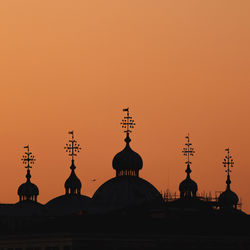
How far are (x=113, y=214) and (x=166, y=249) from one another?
9.80 metres

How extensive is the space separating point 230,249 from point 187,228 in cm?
647

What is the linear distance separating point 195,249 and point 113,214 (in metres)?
12.1

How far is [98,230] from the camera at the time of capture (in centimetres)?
19050

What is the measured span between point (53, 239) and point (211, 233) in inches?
846

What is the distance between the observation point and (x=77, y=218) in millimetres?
194125

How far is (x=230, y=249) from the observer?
651 feet

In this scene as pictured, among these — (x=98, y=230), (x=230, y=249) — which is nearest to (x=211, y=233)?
(x=230, y=249)

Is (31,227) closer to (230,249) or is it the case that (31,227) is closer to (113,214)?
(113,214)

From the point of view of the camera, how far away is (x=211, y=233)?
7800 inches

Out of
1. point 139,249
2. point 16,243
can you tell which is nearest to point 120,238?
point 139,249

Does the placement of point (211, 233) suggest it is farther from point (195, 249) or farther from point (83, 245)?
point (83, 245)

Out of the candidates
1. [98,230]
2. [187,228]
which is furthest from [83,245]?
[187,228]

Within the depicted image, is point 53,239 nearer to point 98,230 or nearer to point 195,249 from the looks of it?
point 98,230

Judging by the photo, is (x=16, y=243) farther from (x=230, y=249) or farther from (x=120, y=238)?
(x=230, y=249)
